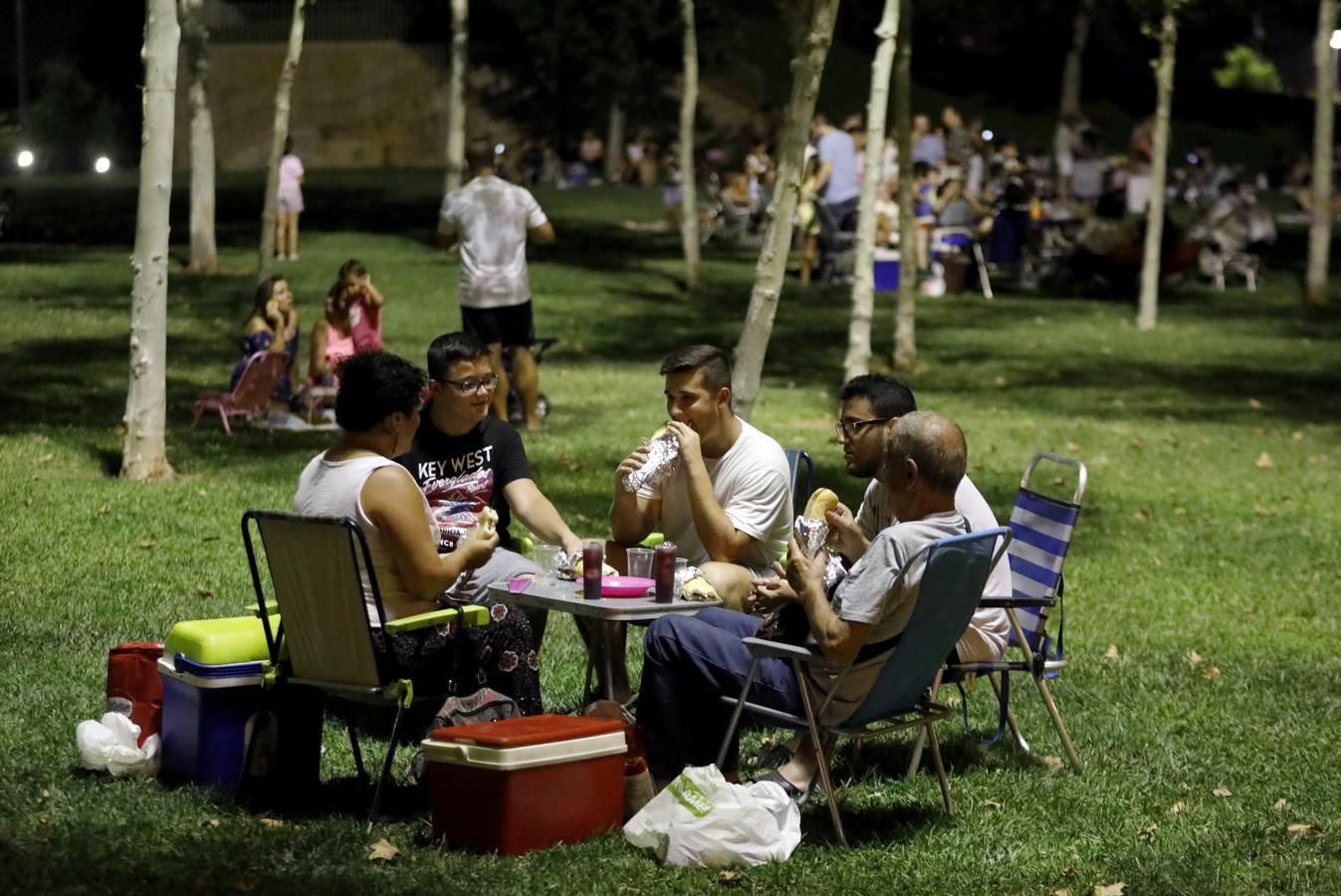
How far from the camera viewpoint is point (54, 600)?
9422 mm

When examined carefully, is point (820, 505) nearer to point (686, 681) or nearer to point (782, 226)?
point (686, 681)

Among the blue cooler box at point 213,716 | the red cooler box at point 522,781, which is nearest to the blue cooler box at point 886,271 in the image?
the blue cooler box at point 213,716

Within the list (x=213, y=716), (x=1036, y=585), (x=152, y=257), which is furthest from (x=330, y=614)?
(x=152, y=257)

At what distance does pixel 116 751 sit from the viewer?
6.64 meters

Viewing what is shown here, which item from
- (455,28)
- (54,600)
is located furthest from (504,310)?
(455,28)

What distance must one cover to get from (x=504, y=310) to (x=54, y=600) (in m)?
5.83

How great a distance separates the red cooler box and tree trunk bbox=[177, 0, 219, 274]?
63.3 ft

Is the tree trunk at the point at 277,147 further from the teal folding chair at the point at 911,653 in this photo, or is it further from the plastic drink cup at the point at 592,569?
the teal folding chair at the point at 911,653

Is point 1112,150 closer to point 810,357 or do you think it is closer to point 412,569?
point 810,357

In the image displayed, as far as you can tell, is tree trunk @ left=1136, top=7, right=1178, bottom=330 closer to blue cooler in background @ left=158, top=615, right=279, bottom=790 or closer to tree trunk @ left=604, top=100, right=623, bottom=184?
blue cooler in background @ left=158, top=615, right=279, bottom=790

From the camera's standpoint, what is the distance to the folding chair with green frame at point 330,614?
20.0 ft

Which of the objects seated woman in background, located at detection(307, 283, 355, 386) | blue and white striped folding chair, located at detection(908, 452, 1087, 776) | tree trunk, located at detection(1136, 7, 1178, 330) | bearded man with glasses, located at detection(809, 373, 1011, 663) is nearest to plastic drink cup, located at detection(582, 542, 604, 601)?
bearded man with glasses, located at detection(809, 373, 1011, 663)

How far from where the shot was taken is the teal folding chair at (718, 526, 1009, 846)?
240 inches

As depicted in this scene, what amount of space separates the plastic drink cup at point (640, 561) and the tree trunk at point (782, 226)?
5.53m
